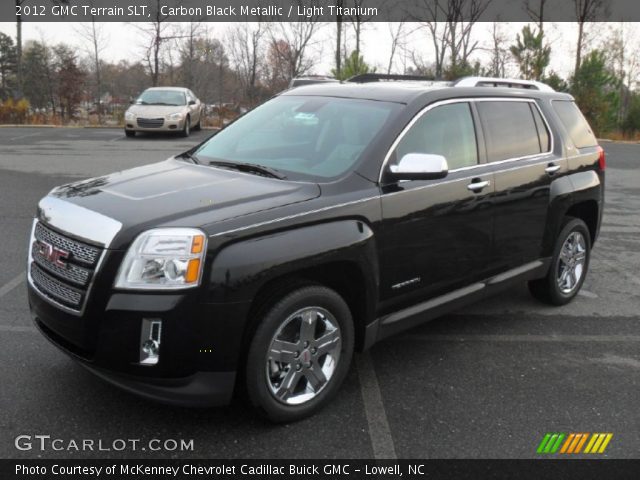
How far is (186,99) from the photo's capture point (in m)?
20.9

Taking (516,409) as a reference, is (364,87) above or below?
above

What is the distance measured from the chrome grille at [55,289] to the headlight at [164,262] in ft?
1.01

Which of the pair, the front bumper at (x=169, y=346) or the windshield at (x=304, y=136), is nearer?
the front bumper at (x=169, y=346)

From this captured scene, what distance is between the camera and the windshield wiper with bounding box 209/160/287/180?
3736mm

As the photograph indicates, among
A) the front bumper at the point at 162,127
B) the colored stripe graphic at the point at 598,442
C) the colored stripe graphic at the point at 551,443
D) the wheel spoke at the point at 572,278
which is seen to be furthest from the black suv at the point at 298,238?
the front bumper at the point at 162,127

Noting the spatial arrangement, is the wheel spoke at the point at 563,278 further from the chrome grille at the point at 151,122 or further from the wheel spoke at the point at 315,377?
the chrome grille at the point at 151,122

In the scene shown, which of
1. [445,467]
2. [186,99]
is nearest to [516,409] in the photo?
[445,467]

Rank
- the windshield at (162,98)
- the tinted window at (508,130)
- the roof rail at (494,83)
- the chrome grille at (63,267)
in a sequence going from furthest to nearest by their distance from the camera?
1. the windshield at (162,98)
2. the roof rail at (494,83)
3. the tinted window at (508,130)
4. the chrome grille at (63,267)

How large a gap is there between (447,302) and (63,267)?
239 centimetres

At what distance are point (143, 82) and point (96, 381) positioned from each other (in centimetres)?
4419

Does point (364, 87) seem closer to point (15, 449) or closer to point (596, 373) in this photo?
point (596, 373)

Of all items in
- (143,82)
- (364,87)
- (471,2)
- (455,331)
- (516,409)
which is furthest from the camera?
(143,82)

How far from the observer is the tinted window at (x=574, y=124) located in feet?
17.6

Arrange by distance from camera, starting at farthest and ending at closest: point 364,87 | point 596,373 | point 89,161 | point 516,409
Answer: point 89,161
point 364,87
point 596,373
point 516,409
